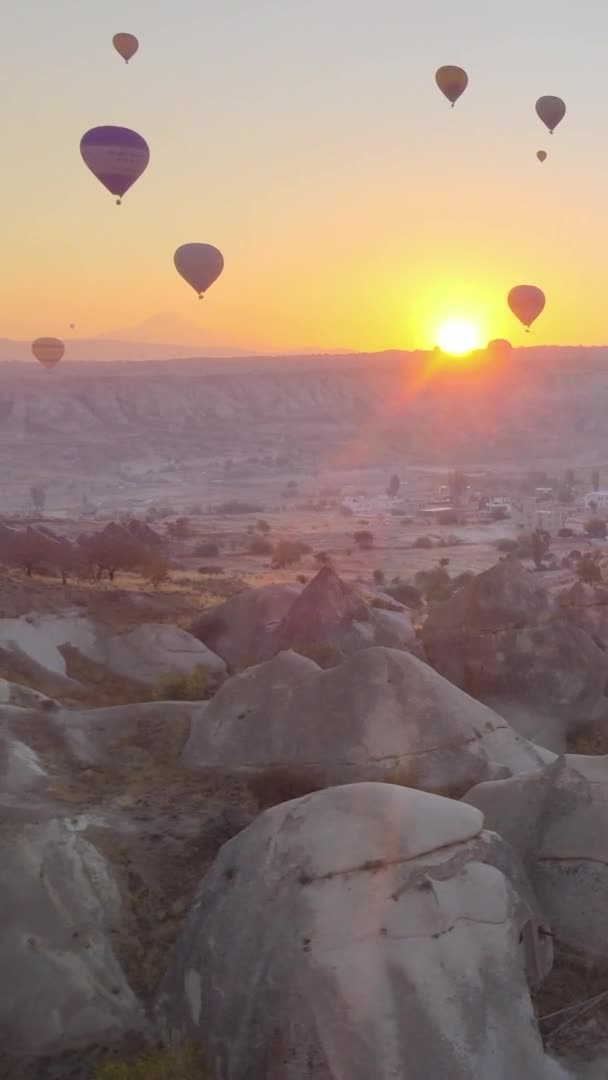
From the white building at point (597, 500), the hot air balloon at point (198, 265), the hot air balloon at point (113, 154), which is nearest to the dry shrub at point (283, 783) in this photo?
the hot air balloon at point (113, 154)

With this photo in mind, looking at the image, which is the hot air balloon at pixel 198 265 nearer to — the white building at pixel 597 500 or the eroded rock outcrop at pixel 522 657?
the eroded rock outcrop at pixel 522 657

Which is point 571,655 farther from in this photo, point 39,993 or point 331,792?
point 39,993

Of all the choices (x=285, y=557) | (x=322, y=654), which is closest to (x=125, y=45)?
(x=285, y=557)

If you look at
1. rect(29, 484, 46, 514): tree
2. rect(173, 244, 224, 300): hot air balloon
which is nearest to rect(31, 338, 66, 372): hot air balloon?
rect(29, 484, 46, 514): tree

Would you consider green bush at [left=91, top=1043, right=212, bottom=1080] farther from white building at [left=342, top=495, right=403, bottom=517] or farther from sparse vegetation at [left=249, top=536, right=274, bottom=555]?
white building at [left=342, top=495, right=403, bottom=517]

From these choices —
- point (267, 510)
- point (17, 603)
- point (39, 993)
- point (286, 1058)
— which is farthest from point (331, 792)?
point (267, 510)

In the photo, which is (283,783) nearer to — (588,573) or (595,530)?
(588,573)
